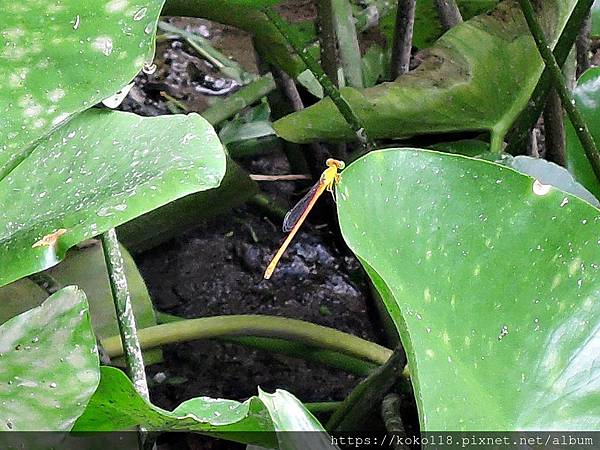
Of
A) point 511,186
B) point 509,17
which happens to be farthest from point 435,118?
point 511,186

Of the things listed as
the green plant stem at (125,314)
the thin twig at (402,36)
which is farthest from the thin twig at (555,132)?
the green plant stem at (125,314)

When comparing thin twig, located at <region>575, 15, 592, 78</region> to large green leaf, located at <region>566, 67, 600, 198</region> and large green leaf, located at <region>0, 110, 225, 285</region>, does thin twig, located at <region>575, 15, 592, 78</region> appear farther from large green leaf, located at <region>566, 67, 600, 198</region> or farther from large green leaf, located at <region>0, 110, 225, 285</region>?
large green leaf, located at <region>0, 110, 225, 285</region>

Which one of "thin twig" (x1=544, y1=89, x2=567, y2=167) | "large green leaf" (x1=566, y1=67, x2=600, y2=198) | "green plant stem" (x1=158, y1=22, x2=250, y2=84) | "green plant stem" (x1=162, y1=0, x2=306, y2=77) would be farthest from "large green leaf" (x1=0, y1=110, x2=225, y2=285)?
"green plant stem" (x1=158, y1=22, x2=250, y2=84)

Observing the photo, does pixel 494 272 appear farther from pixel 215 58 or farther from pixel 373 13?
pixel 215 58

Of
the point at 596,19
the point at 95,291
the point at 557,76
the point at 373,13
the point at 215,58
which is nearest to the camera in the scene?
the point at 557,76

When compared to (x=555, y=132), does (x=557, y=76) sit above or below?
above

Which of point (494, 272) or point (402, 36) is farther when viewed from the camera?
point (402, 36)

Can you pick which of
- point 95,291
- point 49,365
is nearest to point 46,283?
point 95,291
